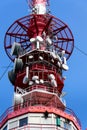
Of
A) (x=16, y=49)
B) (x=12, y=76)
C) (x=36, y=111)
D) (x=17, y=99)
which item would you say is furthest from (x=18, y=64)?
(x=36, y=111)

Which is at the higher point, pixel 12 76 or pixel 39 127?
pixel 12 76

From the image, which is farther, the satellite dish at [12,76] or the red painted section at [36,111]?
the satellite dish at [12,76]

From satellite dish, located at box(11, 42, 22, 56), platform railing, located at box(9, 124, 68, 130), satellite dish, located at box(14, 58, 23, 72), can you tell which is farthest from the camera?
satellite dish, located at box(11, 42, 22, 56)

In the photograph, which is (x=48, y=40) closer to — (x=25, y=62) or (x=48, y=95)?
(x=25, y=62)

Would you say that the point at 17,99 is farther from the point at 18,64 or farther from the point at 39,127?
the point at 18,64

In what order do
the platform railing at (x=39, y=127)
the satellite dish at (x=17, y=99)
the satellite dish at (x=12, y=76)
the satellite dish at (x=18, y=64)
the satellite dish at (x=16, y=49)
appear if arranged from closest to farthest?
the platform railing at (x=39, y=127) < the satellite dish at (x=17, y=99) < the satellite dish at (x=18, y=64) < the satellite dish at (x=16, y=49) < the satellite dish at (x=12, y=76)

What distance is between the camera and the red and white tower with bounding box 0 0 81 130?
221 ft

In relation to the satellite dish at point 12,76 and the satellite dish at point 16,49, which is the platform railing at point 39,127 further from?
the satellite dish at point 16,49

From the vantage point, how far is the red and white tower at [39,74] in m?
67.3

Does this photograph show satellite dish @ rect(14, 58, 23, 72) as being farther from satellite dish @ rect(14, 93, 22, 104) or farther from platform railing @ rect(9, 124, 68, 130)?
platform railing @ rect(9, 124, 68, 130)

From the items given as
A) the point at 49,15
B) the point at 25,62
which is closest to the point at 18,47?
the point at 25,62

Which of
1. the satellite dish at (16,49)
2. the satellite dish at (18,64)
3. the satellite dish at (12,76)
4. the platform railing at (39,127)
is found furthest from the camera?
the satellite dish at (12,76)

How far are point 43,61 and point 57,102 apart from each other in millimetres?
7300

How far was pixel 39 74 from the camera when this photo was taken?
76.2 meters
